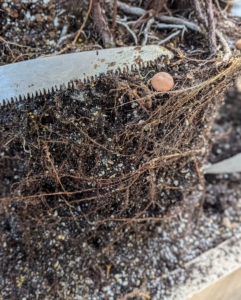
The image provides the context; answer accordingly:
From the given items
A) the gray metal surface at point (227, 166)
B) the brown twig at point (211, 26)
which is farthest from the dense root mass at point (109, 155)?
the gray metal surface at point (227, 166)

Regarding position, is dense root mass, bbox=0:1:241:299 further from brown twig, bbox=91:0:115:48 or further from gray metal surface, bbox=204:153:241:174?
gray metal surface, bbox=204:153:241:174

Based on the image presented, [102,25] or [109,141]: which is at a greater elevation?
[102,25]

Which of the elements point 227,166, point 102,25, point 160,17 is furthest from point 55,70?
point 227,166

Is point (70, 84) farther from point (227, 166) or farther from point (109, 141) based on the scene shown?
point (227, 166)

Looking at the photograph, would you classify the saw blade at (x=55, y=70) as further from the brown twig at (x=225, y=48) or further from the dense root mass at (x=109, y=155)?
the brown twig at (x=225, y=48)

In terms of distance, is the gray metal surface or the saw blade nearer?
the saw blade

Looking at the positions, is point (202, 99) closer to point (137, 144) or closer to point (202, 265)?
point (137, 144)

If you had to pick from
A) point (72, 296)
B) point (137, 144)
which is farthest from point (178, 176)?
point (72, 296)

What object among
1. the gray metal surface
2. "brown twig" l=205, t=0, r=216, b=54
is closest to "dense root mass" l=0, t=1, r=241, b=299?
"brown twig" l=205, t=0, r=216, b=54

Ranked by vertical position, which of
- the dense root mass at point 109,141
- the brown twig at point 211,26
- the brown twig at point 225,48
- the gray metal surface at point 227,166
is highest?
the brown twig at point 211,26
